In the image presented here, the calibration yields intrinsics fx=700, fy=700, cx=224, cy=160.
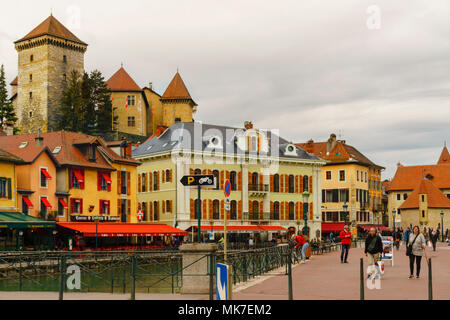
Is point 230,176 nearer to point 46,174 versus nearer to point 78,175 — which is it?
point 78,175

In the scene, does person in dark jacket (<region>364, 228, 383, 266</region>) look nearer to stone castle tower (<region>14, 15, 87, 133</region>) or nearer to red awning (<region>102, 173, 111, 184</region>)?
red awning (<region>102, 173, 111, 184</region>)

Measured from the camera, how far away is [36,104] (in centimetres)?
10644

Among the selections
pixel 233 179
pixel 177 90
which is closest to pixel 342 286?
pixel 233 179

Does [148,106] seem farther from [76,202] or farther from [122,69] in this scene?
[76,202]

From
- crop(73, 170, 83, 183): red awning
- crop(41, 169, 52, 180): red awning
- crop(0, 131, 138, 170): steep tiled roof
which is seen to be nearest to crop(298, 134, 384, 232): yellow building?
crop(0, 131, 138, 170): steep tiled roof

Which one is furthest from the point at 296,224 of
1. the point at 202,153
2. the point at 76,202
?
the point at 76,202

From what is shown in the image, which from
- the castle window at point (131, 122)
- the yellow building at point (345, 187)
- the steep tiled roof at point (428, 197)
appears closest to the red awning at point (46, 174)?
the yellow building at point (345, 187)

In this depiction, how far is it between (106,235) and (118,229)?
2045 mm

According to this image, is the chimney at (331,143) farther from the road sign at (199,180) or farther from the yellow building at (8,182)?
the road sign at (199,180)

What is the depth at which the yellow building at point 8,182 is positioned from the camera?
44.4m

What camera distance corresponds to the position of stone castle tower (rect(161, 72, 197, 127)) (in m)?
111

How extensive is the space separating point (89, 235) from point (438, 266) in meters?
26.0

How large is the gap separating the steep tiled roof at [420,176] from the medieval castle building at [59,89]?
1358 inches

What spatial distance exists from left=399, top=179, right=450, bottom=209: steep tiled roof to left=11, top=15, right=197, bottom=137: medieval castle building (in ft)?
119
